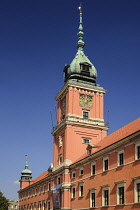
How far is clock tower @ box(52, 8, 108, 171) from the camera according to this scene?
44375 millimetres

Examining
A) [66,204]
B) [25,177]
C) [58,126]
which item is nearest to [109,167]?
[66,204]

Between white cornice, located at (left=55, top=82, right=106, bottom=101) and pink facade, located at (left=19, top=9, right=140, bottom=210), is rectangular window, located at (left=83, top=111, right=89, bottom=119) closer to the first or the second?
pink facade, located at (left=19, top=9, right=140, bottom=210)

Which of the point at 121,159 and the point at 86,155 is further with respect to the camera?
the point at 86,155

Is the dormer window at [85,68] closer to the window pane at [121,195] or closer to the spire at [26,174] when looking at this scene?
the window pane at [121,195]

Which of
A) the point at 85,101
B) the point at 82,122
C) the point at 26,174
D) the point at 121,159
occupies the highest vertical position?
the point at 85,101

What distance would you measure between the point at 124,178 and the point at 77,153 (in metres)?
16.4

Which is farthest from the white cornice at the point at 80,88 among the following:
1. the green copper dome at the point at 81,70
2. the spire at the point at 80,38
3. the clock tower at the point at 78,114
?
the spire at the point at 80,38

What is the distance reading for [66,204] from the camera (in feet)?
132

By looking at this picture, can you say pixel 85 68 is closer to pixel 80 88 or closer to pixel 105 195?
pixel 80 88

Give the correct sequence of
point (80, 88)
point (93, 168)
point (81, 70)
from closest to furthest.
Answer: point (93, 168) < point (80, 88) < point (81, 70)

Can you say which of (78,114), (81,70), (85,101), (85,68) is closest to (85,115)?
(78,114)

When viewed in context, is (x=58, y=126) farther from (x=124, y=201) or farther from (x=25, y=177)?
(x=25, y=177)

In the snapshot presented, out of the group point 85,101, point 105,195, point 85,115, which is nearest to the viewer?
point 105,195

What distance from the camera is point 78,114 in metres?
46.2
